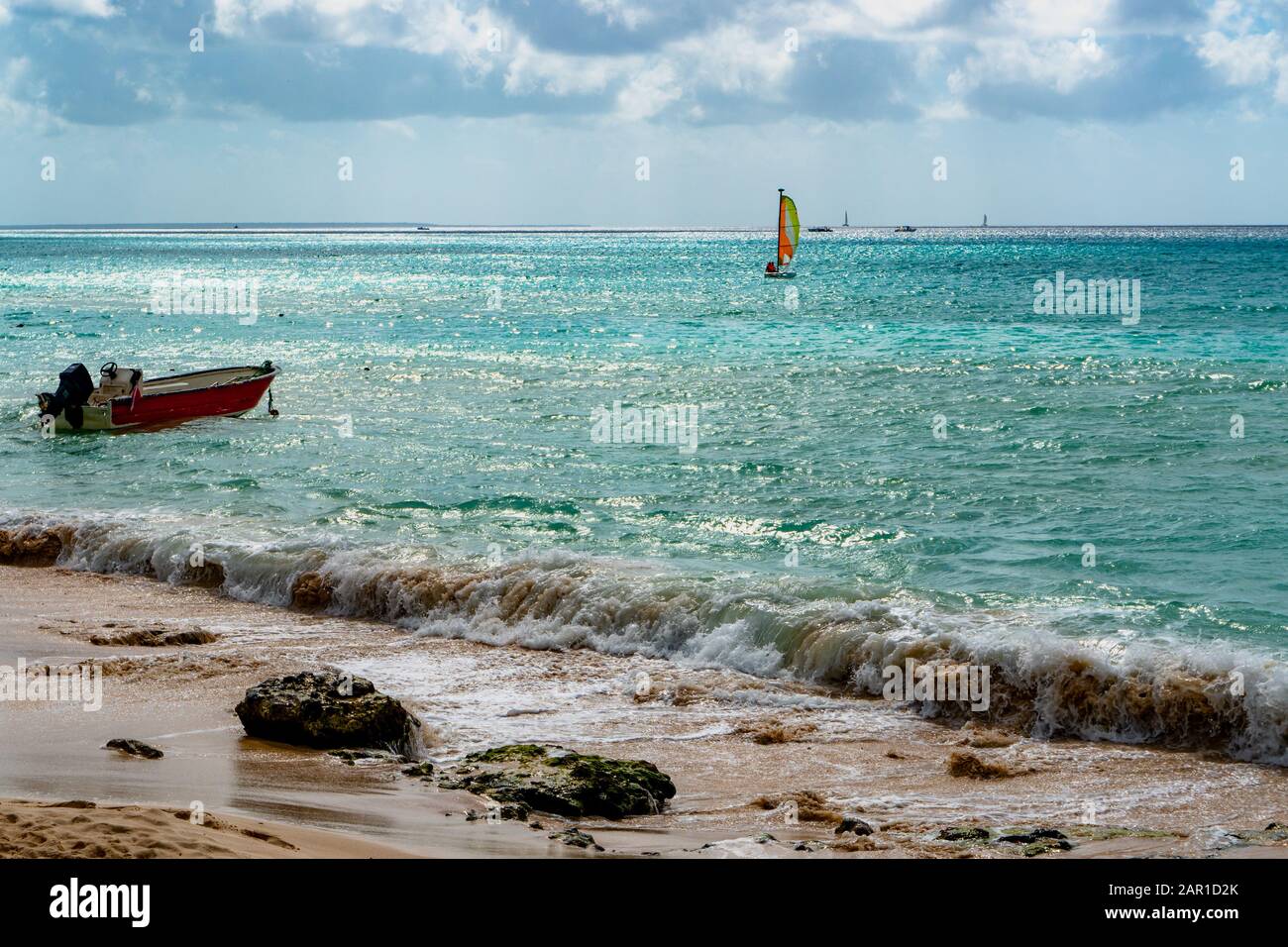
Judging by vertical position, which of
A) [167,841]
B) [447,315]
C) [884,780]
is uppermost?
[447,315]

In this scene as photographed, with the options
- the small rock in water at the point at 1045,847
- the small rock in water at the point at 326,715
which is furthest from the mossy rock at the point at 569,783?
the small rock in water at the point at 1045,847

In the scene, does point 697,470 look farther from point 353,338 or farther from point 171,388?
point 353,338

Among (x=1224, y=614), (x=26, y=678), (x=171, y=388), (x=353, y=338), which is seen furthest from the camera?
(x=353, y=338)

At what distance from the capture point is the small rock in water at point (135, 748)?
328 inches

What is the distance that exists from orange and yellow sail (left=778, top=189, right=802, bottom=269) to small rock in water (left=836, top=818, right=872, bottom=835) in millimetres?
67403

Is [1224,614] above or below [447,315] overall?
Result: below

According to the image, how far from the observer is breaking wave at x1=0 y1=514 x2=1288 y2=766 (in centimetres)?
1015

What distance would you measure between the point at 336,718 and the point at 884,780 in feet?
12.2

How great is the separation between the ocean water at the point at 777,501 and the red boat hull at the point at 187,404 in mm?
530

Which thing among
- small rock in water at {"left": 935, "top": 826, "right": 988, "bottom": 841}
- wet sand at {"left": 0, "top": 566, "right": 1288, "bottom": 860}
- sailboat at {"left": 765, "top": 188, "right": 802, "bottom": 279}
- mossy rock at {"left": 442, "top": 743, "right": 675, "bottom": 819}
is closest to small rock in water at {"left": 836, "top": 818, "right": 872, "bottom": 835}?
wet sand at {"left": 0, "top": 566, "right": 1288, "bottom": 860}

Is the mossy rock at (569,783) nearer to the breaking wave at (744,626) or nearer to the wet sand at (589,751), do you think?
the wet sand at (589,751)

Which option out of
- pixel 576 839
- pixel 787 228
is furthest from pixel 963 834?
pixel 787 228

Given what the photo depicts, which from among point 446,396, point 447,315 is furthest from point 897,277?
point 446,396

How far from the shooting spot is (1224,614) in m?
12.3
